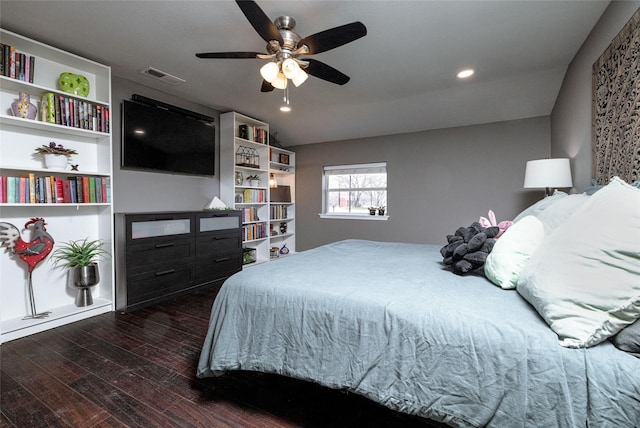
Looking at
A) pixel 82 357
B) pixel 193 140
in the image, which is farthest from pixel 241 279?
pixel 193 140

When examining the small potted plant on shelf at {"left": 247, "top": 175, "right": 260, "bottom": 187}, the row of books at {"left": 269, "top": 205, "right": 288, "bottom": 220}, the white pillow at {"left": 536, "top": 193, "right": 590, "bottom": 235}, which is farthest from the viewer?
the row of books at {"left": 269, "top": 205, "right": 288, "bottom": 220}

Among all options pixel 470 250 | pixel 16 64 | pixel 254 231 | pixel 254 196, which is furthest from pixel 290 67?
pixel 254 231

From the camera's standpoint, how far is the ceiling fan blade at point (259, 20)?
4.89 ft

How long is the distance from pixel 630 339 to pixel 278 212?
15.0ft

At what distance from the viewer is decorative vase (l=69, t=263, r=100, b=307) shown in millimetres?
2582

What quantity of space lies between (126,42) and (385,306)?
2.97 metres

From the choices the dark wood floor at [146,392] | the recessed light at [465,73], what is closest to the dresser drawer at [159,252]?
the dark wood floor at [146,392]

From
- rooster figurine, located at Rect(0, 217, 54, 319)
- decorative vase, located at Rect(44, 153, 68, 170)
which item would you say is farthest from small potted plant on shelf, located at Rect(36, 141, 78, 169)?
rooster figurine, located at Rect(0, 217, 54, 319)

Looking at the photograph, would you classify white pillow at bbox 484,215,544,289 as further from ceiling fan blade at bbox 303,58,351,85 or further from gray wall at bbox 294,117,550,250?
gray wall at bbox 294,117,550,250

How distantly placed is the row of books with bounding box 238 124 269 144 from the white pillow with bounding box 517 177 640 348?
395 centimetres

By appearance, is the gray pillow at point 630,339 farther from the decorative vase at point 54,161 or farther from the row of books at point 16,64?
the row of books at point 16,64

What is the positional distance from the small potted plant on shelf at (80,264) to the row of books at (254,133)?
91.4 inches

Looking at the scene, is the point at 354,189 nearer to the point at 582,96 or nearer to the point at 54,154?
the point at 582,96

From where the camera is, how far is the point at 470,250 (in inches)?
62.5
